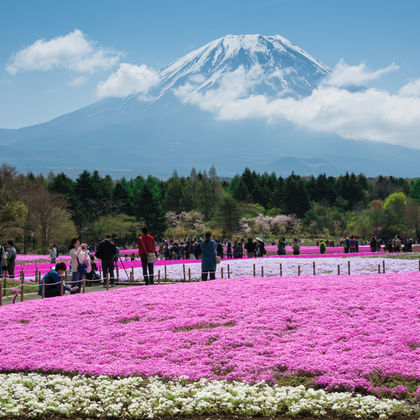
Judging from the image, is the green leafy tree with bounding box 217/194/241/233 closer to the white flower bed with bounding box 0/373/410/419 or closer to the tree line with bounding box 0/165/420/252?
the tree line with bounding box 0/165/420/252

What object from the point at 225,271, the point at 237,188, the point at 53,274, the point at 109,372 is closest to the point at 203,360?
the point at 109,372

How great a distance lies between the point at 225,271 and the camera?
3750 cm

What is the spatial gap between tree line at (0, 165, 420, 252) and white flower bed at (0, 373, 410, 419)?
60.6 meters

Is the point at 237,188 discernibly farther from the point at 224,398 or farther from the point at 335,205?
the point at 224,398

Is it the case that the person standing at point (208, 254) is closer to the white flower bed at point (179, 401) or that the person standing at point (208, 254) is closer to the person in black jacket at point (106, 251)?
the person in black jacket at point (106, 251)

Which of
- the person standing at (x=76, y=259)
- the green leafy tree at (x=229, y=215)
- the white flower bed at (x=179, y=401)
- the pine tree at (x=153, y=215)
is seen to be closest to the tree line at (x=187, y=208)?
the green leafy tree at (x=229, y=215)

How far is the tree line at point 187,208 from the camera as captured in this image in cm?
8281

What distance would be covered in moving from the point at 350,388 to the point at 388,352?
7.36ft

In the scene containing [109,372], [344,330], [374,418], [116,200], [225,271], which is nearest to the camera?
[374,418]

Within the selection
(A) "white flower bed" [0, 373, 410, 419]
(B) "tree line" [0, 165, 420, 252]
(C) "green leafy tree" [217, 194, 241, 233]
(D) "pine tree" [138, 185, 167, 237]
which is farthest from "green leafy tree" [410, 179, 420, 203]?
(A) "white flower bed" [0, 373, 410, 419]

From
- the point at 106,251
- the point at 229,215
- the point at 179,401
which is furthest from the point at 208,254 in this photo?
the point at 229,215

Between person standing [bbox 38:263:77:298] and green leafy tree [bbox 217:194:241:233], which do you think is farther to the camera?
green leafy tree [bbox 217:194:241:233]

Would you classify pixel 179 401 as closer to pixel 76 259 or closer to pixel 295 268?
pixel 76 259

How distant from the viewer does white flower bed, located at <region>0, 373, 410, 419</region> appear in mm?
10711
